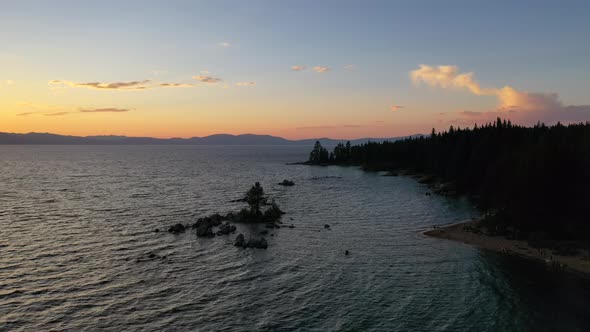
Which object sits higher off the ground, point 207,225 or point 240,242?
point 207,225

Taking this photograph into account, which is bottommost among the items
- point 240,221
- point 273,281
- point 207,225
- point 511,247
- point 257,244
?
point 273,281

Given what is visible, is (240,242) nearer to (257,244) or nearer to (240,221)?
(257,244)

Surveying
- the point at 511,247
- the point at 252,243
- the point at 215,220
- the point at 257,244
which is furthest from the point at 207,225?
the point at 511,247

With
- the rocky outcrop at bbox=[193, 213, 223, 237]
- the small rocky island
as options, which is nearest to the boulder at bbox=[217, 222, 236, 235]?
the small rocky island

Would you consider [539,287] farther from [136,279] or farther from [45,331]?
[45,331]

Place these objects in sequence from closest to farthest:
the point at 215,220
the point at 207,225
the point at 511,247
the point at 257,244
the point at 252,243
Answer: the point at 511,247 < the point at 257,244 < the point at 252,243 < the point at 207,225 < the point at 215,220

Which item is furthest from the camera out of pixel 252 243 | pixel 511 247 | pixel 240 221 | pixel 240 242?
pixel 240 221

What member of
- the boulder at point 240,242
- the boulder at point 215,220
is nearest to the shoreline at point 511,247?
the boulder at point 240,242

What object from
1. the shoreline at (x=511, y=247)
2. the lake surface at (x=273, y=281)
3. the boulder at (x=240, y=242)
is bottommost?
the lake surface at (x=273, y=281)

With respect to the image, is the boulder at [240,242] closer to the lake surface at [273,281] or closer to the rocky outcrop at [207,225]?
the lake surface at [273,281]
